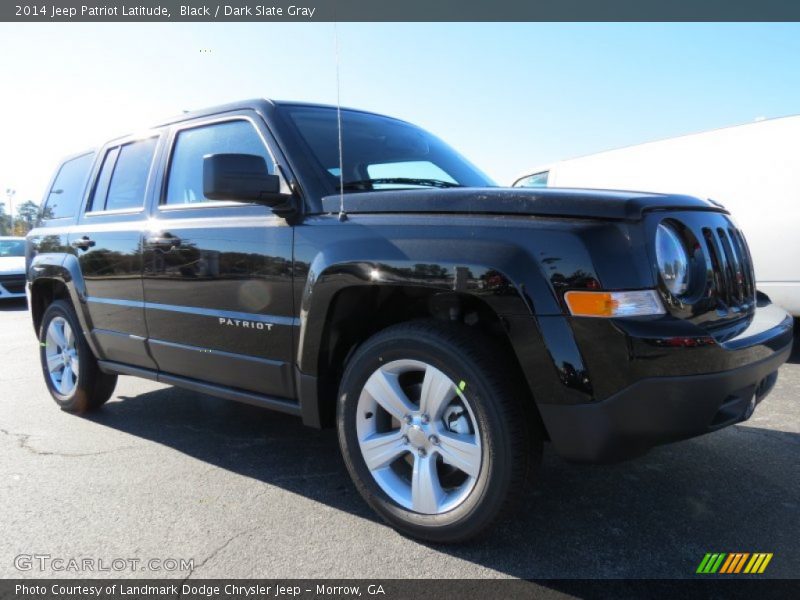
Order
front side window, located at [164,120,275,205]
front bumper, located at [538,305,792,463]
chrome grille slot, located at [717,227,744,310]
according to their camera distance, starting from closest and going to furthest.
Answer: front bumper, located at [538,305,792,463] < chrome grille slot, located at [717,227,744,310] < front side window, located at [164,120,275,205]

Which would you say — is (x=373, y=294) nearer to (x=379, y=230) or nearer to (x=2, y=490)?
(x=379, y=230)

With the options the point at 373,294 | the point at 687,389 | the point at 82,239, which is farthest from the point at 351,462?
the point at 82,239

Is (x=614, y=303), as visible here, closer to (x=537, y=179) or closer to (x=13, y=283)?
(x=537, y=179)

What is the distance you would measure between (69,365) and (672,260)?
13.6ft

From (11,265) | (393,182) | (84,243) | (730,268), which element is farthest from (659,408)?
(11,265)

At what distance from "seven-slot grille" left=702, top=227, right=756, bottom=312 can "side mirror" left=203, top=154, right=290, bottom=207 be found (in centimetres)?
182

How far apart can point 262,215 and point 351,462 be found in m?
1.24

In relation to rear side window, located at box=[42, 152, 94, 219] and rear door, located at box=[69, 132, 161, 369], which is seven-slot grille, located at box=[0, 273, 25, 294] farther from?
rear door, located at box=[69, 132, 161, 369]

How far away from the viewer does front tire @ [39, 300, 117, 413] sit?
417 cm

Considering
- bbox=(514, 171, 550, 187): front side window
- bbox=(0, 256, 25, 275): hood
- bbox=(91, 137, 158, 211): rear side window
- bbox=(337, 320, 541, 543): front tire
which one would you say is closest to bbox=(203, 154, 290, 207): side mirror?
bbox=(337, 320, 541, 543): front tire

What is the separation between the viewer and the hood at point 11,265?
1273 cm

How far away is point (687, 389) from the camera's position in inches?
75.7

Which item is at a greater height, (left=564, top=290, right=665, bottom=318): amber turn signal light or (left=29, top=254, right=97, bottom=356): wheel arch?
(left=564, top=290, right=665, bottom=318): amber turn signal light

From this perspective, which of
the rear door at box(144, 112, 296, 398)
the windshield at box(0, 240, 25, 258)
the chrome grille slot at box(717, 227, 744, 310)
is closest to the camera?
the chrome grille slot at box(717, 227, 744, 310)
